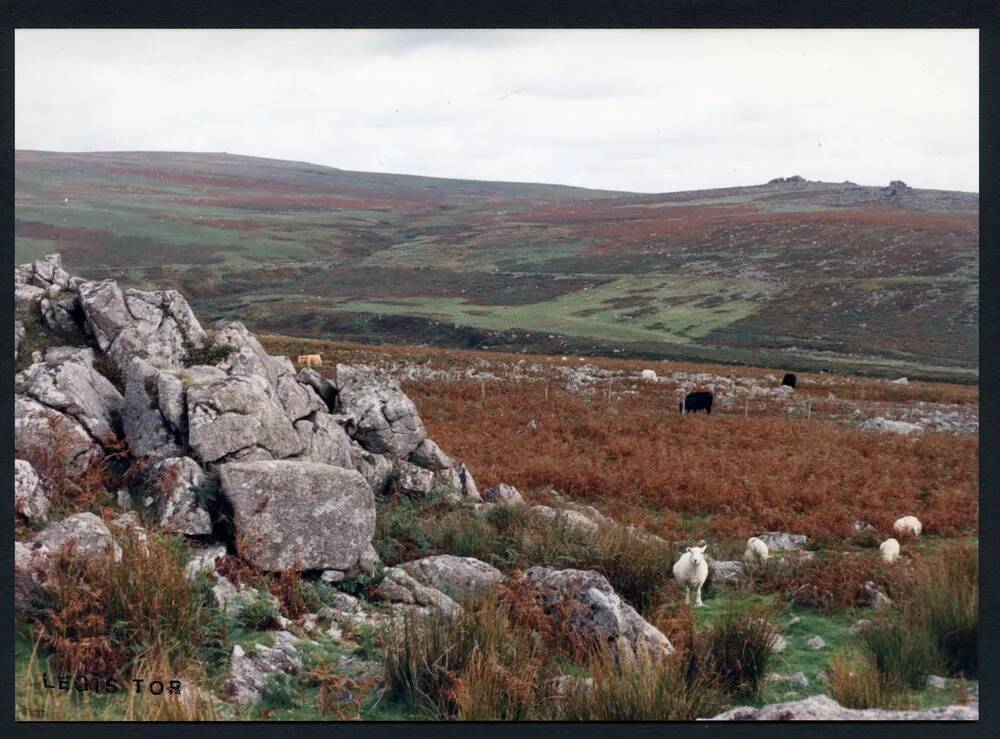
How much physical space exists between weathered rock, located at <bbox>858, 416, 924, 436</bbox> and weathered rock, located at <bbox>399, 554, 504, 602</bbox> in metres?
19.2

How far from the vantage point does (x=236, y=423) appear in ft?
29.4

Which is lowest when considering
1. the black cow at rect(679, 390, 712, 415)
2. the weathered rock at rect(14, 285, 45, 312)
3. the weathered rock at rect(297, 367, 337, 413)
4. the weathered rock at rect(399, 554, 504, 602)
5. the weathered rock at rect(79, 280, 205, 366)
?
the black cow at rect(679, 390, 712, 415)

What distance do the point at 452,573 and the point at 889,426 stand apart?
21.5 metres

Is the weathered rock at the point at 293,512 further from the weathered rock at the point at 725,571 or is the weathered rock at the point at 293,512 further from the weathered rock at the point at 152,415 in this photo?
the weathered rock at the point at 725,571

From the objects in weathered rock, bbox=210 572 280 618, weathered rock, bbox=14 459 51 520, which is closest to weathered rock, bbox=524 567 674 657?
weathered rock, bbox=210 572 280 618

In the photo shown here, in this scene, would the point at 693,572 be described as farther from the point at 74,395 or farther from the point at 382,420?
the point at 74,395

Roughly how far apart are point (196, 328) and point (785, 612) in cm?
823

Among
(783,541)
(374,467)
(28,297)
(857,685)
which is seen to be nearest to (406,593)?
(374,467)

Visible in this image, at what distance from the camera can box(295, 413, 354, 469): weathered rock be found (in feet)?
34.7

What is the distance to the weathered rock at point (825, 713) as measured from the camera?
6184mm

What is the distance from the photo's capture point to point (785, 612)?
29.6 ft

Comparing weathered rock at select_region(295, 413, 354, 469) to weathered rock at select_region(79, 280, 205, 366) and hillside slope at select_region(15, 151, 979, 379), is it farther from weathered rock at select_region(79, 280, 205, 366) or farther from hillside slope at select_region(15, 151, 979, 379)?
hillside slope at select_region(15, 151, 979, 379)

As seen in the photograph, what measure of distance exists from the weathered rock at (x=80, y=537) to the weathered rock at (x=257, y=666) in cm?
137

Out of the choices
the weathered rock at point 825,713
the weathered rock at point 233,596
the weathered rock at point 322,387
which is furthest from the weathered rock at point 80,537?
the weathered rock at point 322,387
